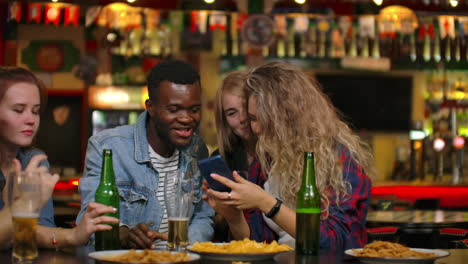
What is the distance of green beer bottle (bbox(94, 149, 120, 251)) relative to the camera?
248cm

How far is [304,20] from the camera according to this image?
30.9 feet

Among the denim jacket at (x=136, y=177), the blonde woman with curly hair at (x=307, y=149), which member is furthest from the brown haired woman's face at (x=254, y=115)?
the denim jacket at (x=136, y=177)

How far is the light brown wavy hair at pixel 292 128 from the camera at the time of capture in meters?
2.98

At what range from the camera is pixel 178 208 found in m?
2.41

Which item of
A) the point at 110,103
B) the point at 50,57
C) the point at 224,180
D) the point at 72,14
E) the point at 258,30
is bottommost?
the point at 224,180

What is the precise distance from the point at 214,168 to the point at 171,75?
1.96ft

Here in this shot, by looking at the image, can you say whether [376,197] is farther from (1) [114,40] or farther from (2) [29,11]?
(2) [29,11]

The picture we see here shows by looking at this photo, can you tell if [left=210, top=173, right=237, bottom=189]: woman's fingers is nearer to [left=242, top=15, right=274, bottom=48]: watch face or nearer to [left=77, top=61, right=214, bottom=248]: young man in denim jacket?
[left=77, top=61, right=214, bottom=248]: young man in denim jacket

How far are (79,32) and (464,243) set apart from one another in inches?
264

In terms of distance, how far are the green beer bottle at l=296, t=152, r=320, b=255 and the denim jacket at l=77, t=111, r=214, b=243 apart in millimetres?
651

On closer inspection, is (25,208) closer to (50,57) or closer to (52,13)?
(52,13)

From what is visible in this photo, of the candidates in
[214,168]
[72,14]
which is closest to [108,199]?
[214,168]

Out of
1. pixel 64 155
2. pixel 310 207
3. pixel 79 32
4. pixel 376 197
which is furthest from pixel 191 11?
pixel 310 207

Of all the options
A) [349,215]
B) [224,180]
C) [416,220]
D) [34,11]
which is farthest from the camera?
[34,11]
